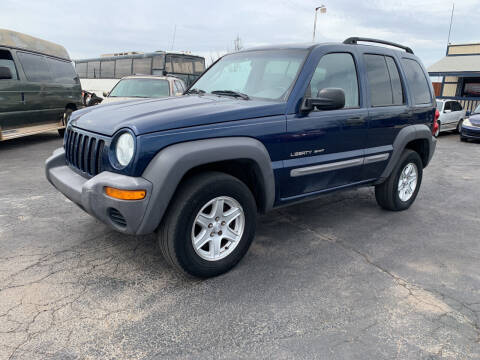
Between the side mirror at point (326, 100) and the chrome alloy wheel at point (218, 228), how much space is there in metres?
1.08

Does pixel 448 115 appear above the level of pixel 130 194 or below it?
above

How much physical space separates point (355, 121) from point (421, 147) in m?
1.74

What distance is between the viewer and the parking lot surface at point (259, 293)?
229 cm

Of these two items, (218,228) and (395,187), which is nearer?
(218,228)

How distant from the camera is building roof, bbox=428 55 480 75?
835 inches

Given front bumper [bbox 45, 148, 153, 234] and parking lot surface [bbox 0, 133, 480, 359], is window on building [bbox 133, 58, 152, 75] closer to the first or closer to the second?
parking lot surface [bbox 0, 133, 480, 359]

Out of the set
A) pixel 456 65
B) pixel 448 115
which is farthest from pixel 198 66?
pixel 456 65

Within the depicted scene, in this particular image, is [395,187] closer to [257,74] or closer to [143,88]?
[257,74]

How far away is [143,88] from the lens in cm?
923

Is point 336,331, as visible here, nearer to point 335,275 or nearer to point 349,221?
point 335,275

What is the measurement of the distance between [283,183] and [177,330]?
1.50 meters

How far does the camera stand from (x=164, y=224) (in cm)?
278

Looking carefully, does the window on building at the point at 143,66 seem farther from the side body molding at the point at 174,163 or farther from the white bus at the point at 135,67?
the side body molding at the point at 174,163

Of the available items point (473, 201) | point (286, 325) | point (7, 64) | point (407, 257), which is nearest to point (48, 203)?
point (286, 325)
